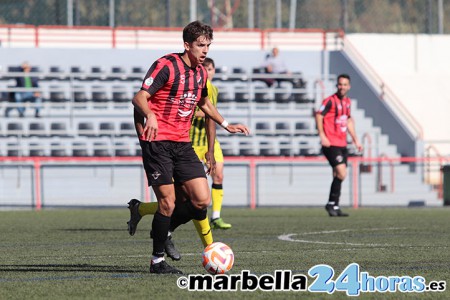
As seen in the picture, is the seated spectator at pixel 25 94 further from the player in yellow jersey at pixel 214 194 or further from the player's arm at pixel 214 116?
the player's arm at pixel 214 116

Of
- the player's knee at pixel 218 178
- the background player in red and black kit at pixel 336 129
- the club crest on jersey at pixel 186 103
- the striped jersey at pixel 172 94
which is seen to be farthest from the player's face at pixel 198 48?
the background player in red and black kit at pixel 336 129

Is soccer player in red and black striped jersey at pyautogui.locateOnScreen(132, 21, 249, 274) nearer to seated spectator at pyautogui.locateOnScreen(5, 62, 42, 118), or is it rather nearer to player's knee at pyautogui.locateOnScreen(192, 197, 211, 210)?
player's knee at pyautogui.locateOnScreen(192, 197, 211, 210)

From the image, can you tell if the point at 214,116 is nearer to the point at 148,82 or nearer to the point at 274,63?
the point at 148,82

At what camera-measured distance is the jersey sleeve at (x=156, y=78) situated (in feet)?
27.3

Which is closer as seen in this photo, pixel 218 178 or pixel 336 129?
pixel 218 178

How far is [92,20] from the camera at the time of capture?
29344 mm

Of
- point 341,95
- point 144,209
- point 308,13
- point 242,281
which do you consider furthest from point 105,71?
point 242,281

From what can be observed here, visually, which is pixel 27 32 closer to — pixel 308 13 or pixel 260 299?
pixel 308 13

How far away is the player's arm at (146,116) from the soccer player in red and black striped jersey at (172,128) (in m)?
0.01

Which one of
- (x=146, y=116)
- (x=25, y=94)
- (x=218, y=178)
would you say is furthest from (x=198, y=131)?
(x=25, y=94)

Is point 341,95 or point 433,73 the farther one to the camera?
point 433,73

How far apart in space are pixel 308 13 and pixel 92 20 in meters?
6.18

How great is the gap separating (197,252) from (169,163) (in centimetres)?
230

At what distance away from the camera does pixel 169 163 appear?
27.6 ft
